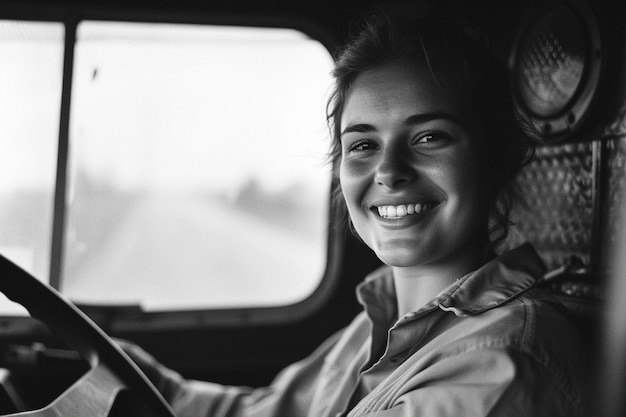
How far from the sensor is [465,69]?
1.33 metres

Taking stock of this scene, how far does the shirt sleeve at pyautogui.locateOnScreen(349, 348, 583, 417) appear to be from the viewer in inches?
41.4

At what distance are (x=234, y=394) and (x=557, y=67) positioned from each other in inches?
43.5

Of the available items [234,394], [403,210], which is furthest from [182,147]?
[403,210]

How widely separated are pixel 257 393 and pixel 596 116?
1.04 metres

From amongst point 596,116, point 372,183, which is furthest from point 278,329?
point 596,116

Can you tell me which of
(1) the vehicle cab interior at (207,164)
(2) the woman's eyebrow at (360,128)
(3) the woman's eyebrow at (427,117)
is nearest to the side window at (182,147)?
(1) the vehicle cab interior at (207,164)

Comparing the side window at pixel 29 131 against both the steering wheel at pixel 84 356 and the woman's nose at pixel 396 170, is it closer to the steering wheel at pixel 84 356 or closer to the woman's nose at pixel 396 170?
the steering wheel at pixel 84 356

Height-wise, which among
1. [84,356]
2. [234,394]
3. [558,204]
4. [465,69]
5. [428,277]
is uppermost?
[465,69]

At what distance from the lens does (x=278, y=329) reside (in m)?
2.21

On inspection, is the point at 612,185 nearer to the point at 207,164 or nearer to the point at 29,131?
the point at 207,164

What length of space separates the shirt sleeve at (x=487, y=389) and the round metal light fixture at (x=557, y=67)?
59 cm

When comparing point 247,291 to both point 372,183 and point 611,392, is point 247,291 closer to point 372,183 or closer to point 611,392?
point 372,183

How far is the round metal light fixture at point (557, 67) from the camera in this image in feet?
4.90

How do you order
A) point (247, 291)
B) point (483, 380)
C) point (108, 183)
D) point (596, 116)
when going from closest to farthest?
1. point (483, 380)
2. point (596, 116)
3. point (108, 183)
4. point (247, 291)
